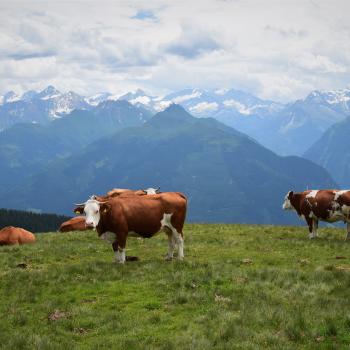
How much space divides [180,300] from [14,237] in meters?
19.3

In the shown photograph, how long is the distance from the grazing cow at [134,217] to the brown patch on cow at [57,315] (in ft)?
17.7

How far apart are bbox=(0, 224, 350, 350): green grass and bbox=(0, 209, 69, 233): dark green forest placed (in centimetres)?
11504

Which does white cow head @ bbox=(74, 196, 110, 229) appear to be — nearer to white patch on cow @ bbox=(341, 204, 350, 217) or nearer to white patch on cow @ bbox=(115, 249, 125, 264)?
white patch on cow @ bbox=(115, 249, 125, 264)

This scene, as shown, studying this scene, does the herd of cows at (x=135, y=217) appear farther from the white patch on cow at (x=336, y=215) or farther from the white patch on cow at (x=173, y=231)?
the white patch on cow at (x=336, y=215)

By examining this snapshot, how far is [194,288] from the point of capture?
1686 cm

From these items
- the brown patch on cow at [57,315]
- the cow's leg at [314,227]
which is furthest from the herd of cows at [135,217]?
the cow's leg at [314,227]

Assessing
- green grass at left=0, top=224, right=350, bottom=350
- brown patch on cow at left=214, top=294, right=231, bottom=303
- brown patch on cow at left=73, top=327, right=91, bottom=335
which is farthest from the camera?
brown patch on cow at left=214, top=294, right=231, bottom=303

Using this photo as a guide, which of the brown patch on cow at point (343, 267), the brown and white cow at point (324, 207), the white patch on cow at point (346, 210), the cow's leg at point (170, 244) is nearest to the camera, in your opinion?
the brown patch on cow at point (343, 267)

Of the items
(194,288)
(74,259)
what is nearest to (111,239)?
(74,259)

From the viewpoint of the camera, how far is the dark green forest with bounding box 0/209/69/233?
136 m

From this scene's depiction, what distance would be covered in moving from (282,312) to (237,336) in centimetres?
197

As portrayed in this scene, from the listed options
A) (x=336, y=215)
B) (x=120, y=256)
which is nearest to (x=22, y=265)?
(x=120, y=256)

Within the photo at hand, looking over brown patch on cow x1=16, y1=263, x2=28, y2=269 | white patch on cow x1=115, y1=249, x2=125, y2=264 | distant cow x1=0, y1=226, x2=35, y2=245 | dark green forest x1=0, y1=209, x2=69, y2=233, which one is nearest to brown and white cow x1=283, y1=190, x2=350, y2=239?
white patch on cow x1=115, y1=249, x2=125, y2=264

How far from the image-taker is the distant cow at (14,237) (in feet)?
104
